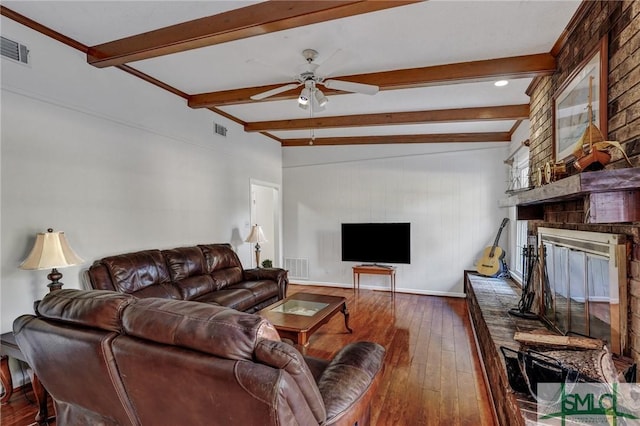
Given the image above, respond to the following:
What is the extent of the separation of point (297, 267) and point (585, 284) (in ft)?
17.2

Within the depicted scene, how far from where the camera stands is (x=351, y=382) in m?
1.53

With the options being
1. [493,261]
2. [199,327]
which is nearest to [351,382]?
[199,327]

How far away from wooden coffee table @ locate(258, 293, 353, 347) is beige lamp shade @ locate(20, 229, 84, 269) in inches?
66.8

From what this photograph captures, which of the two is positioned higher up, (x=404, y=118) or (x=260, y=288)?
(x=404, y=118)

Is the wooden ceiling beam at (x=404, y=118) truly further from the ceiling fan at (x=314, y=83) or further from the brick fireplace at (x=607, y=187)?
the ceiling fan at (x=314, y=83)

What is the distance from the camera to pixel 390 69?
10.8 ft

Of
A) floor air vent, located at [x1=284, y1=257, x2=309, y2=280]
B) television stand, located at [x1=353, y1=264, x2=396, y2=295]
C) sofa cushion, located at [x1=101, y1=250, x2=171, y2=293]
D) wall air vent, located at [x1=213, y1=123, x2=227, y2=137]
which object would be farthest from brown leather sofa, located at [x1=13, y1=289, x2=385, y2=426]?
floor air vent, located at [x1=284, y1=257, x2=309, y2=280]

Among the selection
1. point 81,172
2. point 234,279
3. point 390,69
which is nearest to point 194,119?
point 81,172

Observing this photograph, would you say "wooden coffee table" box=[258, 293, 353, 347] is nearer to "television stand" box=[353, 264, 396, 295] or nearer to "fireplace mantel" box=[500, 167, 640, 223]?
"television stand" box=[353, 264, 396, 295]

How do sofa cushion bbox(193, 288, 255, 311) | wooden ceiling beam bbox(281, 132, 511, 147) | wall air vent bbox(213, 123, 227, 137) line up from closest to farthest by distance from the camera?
1. sofa cushion bbox(193, 288, 255, 311)
2. wall air vent bbox(213, 123, 227, 137)
3. wooden ceiling beam bbox(281, 132, 511, 147)

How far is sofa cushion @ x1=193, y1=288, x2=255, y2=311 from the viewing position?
3385 millimetres

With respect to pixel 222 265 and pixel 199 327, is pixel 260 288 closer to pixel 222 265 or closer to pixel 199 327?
pixel 222 265

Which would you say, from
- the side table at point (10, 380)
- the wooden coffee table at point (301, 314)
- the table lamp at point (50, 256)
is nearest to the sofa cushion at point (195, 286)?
the wooden coffee table at point (301, 314)

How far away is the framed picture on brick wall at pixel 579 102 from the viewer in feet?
6.19
